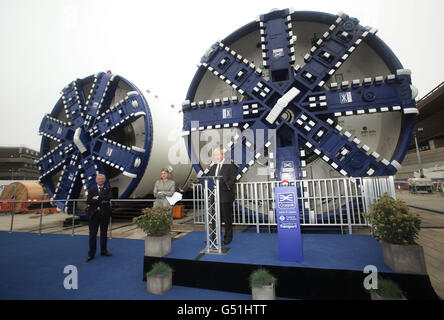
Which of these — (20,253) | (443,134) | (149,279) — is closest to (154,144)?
(20,253)

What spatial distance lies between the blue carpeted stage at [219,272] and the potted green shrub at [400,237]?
12cm

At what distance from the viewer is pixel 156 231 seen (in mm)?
3729

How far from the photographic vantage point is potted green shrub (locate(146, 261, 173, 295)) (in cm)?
307

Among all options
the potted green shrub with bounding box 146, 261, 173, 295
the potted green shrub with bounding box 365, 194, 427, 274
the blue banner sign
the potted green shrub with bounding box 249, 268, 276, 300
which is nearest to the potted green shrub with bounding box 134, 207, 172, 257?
the potted green shrub with bounding box 146, 261, 173, 295

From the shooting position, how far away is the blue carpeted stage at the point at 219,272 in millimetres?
2777

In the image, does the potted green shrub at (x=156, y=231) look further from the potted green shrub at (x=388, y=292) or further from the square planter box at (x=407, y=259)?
the square planter box at (x=407, y=259)

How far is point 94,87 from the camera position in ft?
31.0

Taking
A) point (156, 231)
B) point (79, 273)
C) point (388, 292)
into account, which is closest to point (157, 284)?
point (156, 231)

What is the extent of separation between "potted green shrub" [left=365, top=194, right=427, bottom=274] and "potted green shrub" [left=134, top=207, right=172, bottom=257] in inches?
132

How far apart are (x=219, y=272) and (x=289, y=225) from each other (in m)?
1.30

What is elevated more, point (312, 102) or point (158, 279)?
point (312, 102)

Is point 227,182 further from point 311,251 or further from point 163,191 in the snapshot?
point 311,251
